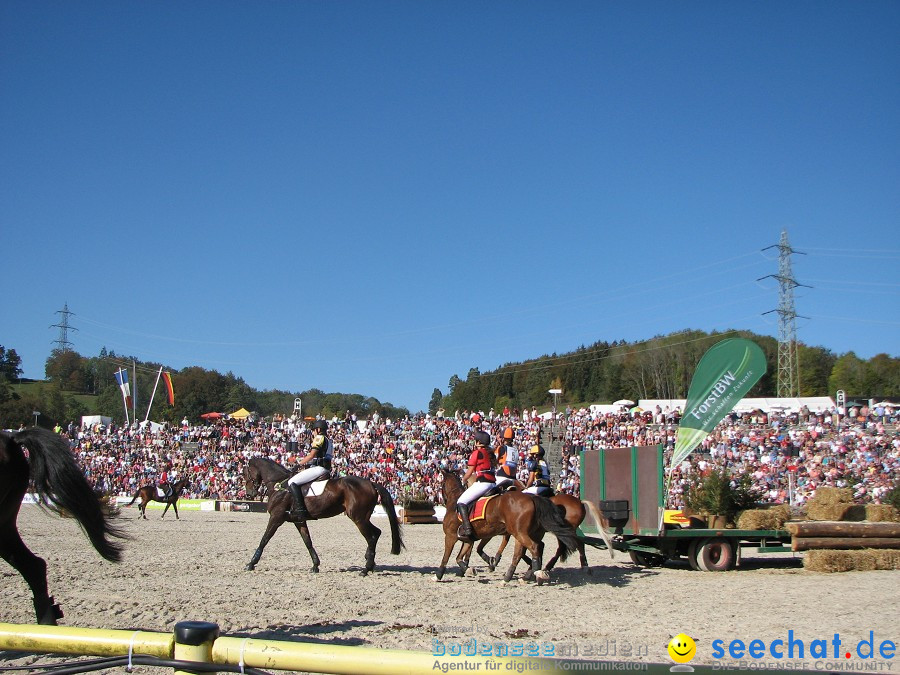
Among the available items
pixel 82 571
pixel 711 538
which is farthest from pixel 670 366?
pixel 82 571

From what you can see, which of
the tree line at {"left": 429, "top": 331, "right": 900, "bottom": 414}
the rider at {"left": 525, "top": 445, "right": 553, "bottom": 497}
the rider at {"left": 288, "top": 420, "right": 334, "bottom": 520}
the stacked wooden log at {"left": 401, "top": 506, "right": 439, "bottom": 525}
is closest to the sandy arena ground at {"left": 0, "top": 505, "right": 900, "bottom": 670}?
the rider at {"left": 288, "top": 420, "right": 334, "bottom": 520}

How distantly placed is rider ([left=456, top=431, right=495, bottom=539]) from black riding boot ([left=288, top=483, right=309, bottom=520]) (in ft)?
8.39

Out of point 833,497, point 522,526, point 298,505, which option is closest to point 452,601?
point 522,526

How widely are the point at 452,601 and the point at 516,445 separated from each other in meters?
22.6

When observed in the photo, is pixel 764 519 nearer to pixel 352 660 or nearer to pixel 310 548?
pixel 310 548

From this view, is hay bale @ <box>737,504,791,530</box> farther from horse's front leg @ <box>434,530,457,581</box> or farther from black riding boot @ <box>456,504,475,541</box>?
horse's front leg @ <box>434,530,457,581</box>

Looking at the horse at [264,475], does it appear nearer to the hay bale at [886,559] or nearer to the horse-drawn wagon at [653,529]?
the horse-drawn wagon at [653,529]

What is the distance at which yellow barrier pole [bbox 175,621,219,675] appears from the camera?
259 cm

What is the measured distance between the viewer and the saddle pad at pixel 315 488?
1216 centimetres

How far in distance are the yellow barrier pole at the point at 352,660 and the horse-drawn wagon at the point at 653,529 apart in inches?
399

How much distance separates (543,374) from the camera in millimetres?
89000

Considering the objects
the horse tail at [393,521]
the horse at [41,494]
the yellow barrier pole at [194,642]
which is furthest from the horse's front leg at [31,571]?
the horse tail at [393,521]

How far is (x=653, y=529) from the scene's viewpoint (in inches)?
480

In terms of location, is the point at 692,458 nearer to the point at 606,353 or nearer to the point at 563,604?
the point at 563,604
